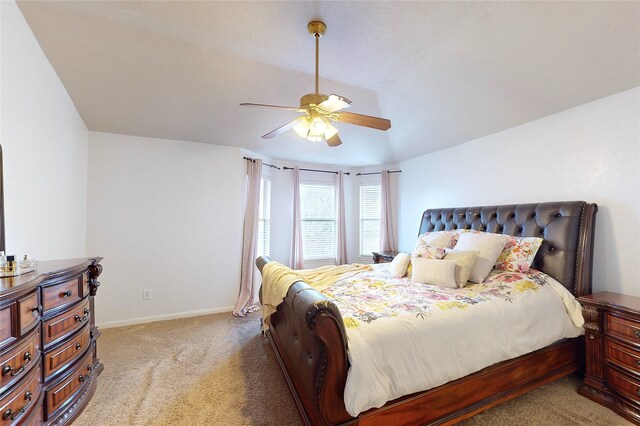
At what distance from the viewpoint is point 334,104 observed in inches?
69.7

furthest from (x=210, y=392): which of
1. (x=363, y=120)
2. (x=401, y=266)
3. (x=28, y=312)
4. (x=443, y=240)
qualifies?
(x=443, y=240)

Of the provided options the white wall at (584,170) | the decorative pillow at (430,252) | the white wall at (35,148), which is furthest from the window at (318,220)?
the white wall at (35,148)

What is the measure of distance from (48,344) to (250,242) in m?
2.44

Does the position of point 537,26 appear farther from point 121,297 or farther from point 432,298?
point 121,297

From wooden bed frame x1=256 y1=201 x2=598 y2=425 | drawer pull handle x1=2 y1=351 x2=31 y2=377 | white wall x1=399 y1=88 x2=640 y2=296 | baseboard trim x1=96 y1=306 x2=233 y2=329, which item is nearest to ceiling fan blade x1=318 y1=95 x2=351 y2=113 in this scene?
wooden bed frame x1=256 y1=201 x2=598 y2=425

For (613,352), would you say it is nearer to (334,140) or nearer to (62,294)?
(334,140)

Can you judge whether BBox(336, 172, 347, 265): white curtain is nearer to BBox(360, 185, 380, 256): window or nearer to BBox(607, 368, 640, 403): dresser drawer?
BBox(360, 185, 380, 256): window

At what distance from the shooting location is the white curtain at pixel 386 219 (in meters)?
4.64

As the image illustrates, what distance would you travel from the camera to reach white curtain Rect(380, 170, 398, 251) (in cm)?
464

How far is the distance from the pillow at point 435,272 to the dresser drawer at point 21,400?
2.67 m

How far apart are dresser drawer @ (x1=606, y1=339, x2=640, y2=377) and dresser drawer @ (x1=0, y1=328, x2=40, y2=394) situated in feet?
11.9

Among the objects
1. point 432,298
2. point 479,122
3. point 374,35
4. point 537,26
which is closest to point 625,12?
point 537,26

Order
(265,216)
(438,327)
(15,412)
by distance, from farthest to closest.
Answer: (265,216) < (438,327) < (15,412)

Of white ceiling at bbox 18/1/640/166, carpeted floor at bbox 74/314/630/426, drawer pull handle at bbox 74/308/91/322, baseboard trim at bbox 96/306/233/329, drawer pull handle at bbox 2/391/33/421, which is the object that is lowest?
carpeted floor at bbox 74/314/630/426
